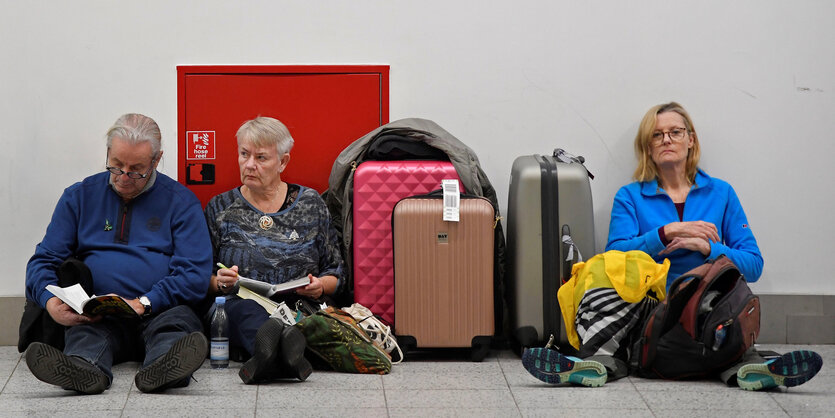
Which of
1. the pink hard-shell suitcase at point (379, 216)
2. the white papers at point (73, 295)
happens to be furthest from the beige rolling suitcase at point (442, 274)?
the white papers at point (73, 295)

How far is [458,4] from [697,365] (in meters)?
1.88

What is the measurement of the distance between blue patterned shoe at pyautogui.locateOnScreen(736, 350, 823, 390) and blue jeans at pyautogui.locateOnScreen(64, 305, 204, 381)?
2.01 metres

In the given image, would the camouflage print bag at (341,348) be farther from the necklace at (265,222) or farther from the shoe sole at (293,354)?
the necklace at (265,222)

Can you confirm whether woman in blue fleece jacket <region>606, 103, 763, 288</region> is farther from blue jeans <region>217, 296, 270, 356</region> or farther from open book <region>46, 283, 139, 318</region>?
open book <region>46, 283, 139, 318</region>

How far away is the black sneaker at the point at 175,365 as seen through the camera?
3.40 metres

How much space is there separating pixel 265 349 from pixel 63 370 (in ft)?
2.19

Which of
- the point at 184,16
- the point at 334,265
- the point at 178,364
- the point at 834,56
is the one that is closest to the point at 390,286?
the point at 334,265

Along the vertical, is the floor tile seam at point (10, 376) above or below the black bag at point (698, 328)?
below

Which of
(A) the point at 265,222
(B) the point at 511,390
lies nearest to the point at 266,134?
(A) the point at 265,222

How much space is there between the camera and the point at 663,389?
3.64 meters

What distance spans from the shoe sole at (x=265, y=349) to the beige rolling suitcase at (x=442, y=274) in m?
0.67

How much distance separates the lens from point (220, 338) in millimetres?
3957

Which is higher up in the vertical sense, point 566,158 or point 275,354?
point 566,158

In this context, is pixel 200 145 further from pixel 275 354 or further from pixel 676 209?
pixel 676 209
